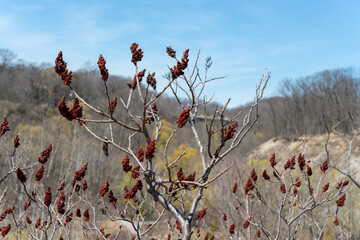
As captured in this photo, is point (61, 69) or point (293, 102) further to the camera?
point (293, 102)

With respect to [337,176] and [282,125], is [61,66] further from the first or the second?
[282,125]

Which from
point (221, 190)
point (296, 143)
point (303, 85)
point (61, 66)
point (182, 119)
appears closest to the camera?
point (61, 66)

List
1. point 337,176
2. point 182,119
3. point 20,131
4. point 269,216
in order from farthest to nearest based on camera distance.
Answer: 1. point 20,131
2. point 337,176
3. point 269,216
4. point 182,119

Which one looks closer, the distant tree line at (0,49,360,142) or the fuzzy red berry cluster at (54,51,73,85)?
the fuzzy red berry cluster at (54,51,73,85)

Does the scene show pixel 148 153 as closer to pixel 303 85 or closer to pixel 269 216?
pixel 269 216

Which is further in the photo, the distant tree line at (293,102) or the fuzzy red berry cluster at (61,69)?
the distant tree line at (293,102)

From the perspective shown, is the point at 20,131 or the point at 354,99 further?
the point at 354,99

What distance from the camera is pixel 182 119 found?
77.7 inches

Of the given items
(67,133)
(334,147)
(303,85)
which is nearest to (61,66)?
(67,133)

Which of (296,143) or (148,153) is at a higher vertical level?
(148,153)

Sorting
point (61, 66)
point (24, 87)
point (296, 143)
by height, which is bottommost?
point (296, 143)

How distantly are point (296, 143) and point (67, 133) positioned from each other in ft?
80.7

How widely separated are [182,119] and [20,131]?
1715 cm

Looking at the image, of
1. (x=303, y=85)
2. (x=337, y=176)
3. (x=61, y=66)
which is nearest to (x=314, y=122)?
(x=303, y=85)
